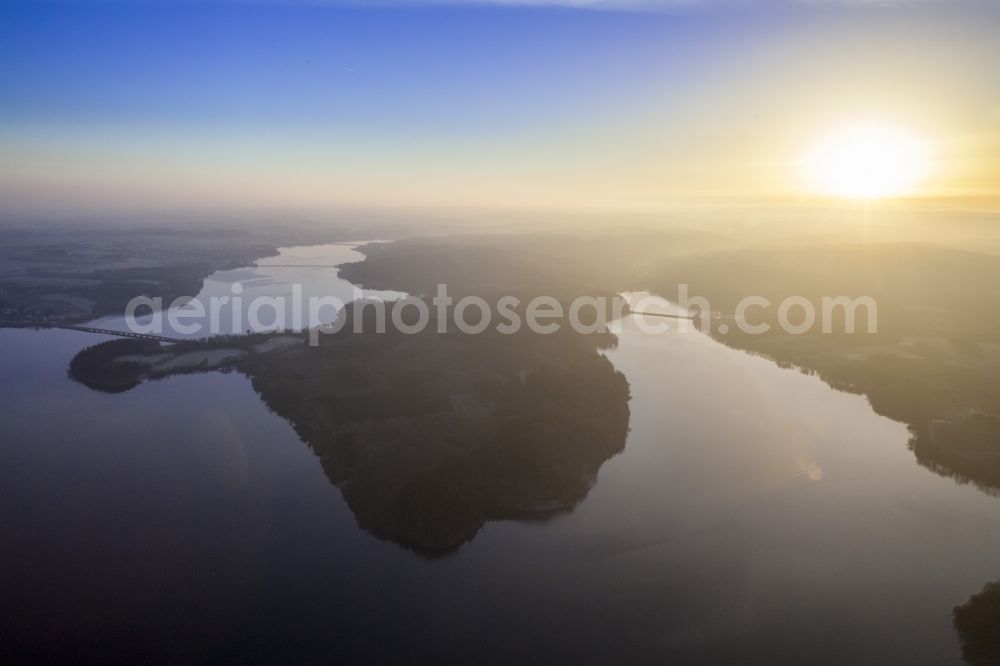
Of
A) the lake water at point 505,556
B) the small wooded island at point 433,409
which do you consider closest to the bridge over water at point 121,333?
the small wooded island at point 433,409

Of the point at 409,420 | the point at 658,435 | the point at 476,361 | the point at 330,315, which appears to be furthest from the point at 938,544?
the point at 330,315

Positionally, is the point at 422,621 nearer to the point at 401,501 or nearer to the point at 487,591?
the point at 487,591

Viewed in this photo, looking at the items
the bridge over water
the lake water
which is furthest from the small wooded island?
the bridge over water

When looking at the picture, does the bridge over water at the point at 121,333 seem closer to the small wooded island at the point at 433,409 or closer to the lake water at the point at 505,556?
the small wooded island at the point at 433,409

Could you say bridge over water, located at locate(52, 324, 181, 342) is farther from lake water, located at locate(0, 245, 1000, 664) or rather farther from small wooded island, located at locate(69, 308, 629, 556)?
lake water, located at locate(0, 245, 1000, 664)

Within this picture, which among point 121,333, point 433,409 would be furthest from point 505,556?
point 121,333

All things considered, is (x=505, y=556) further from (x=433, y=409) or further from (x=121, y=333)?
(x=121, y=333)

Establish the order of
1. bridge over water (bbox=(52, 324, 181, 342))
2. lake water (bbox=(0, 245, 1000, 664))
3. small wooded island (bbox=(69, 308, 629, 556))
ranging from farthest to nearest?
bridge over water (bbox=(52, 324, 181, 342))
small wooded island (bbox=(69, 308, 629, 556))
lake water (bbox=(0, 245, 1000, 664))

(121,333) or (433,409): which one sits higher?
(121,333)
